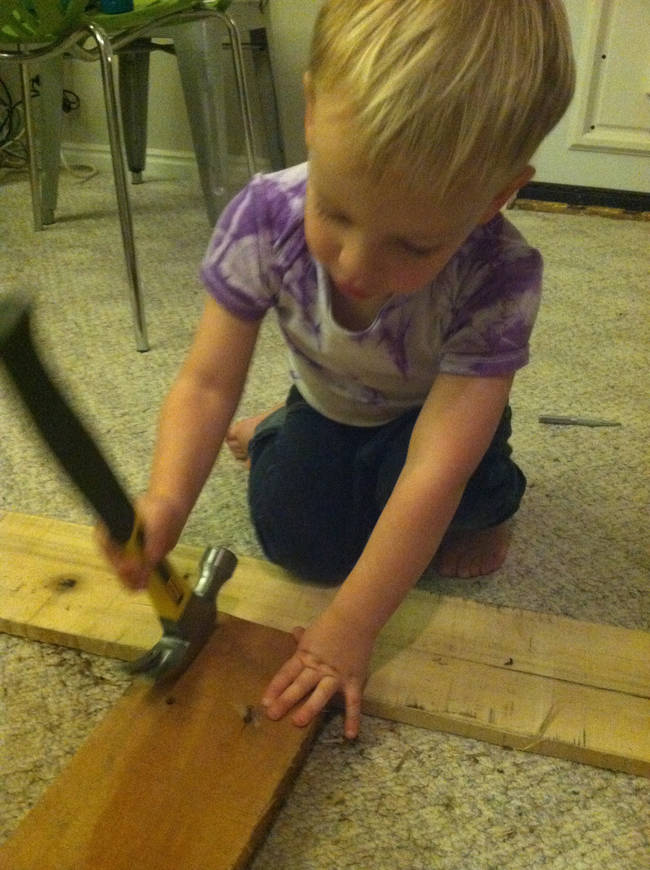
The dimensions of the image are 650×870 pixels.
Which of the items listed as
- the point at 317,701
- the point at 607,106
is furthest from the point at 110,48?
the point at 607,106

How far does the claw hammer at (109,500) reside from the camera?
1.37 ft

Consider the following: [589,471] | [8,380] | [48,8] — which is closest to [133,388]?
[48,8]

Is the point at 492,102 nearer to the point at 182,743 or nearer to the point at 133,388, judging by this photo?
the point at 182,743

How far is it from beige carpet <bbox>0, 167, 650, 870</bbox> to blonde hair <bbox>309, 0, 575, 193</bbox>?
0.41 m

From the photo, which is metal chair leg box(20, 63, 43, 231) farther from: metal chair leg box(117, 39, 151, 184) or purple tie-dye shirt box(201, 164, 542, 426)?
purple tie-dye shirt box(201, 164, 542, 426)

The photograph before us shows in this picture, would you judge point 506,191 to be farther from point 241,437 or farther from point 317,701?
point 241,437

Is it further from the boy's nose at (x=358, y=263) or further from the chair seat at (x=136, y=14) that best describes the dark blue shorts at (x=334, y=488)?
the chair seat at (x=136, y=14)

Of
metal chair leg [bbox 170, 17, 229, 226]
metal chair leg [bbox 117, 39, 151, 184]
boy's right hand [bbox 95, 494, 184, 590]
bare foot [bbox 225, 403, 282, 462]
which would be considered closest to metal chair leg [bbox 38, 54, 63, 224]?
metal chair leg [bbox 117, 39, 151, 184]

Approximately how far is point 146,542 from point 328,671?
166mm

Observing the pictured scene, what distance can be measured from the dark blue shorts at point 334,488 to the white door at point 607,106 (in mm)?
1179

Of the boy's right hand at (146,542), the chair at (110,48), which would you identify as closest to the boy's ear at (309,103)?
the boy's right hand at (146,542)

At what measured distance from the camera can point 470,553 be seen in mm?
818

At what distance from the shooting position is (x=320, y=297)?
0.70 meters

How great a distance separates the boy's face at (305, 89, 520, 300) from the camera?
504 millimetres
